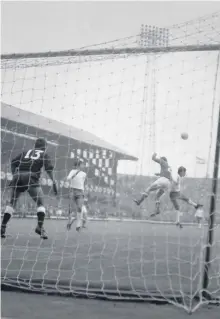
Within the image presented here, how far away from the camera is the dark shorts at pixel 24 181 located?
280 inches

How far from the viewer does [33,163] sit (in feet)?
23.3

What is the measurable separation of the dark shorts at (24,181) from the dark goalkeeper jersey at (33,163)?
48 mm

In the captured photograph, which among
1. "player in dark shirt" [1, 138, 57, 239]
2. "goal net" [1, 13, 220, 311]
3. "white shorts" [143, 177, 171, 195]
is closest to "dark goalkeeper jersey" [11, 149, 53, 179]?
"player in dark shirt" [1, 138, 57, 239]

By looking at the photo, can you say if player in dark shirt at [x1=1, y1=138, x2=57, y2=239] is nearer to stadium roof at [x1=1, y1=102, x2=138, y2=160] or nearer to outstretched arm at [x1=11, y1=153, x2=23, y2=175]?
outstretched arm at [x1=11, y1=153, x2=23, y2=175]

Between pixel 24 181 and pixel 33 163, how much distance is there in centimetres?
32

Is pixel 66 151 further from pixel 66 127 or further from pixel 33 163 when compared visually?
pixel 66 127

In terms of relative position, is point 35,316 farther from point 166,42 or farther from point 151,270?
point 166,42

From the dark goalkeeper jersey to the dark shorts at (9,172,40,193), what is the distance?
0.16 feet

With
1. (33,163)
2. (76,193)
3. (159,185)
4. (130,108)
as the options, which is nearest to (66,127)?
(76,193)

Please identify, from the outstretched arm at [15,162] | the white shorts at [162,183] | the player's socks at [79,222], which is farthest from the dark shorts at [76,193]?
the outstretched arm at [15,162]

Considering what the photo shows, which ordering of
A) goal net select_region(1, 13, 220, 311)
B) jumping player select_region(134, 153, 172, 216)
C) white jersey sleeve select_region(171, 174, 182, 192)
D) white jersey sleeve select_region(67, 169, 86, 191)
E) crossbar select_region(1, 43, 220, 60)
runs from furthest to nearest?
1. white jersey sleeve select_region(171, 174, 182, 192)
2. jumping player select_region(134, 153, 172, 216)
3. white jersey sleeve select_region(67, 169, 86, 191)
4. crossbar select_region(1, 43, 220, 60)
5. goal net select_region(1, 13, 220, 311)

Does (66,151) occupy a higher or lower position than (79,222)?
higher

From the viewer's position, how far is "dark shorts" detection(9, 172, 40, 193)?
7113 millimetres

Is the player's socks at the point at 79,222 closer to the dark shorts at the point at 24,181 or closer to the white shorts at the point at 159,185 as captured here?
the white shorts at the point at 159,185
